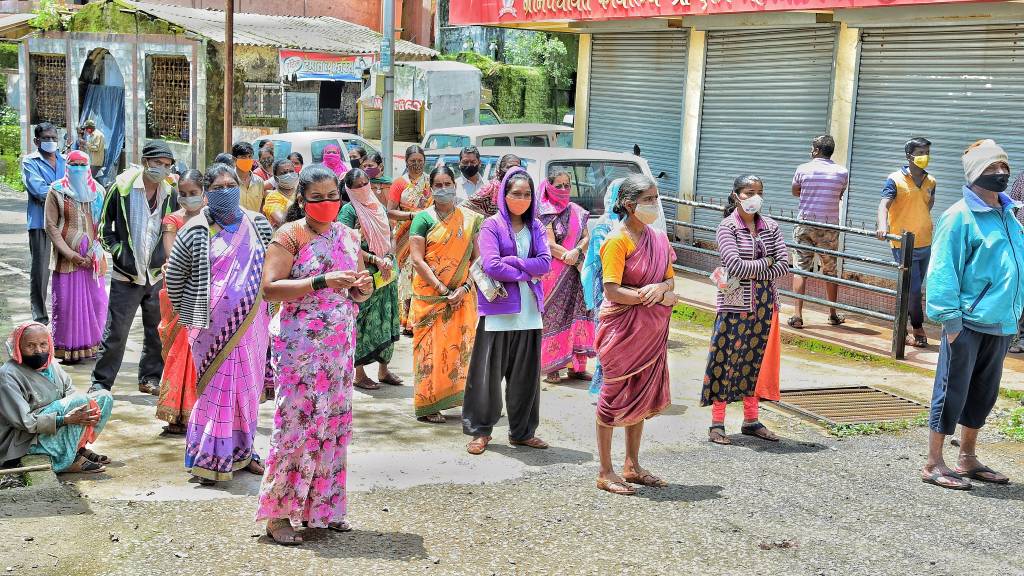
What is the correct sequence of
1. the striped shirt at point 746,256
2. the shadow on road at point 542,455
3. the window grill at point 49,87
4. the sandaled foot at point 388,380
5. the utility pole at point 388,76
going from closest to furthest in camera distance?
the shadow on road at point 542,455
the striped shirt at point 746,256
the sandaled foot at point 388,380
the utility pole at point 388,76
the window grill at point 49,87

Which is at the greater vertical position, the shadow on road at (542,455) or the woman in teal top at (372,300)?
the woman in teal top at (372,300)

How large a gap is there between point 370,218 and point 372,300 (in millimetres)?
1214

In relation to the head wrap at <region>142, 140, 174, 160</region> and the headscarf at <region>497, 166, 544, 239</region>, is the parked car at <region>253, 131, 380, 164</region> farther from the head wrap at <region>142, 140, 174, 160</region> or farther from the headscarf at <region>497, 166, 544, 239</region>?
the headscarf at <region>497, 166, 544, 239</region>

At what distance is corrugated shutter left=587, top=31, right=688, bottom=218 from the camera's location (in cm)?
1605

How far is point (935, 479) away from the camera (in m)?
6.83

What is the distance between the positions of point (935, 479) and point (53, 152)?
748 cm

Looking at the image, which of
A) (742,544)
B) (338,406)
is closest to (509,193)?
(338,406)

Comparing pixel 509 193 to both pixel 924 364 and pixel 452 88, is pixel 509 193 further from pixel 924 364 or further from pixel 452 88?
pixel 452 88

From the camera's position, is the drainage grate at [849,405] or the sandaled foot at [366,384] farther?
the sandaled foot at [366,384]

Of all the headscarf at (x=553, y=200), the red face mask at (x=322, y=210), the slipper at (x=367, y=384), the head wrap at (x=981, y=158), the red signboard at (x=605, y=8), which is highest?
the red signboard at (x=605, y=8)

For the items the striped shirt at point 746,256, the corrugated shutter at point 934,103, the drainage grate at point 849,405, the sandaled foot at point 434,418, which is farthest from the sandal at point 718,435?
the corrugated shutter at point 934,103

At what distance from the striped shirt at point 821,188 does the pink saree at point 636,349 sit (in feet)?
18.4

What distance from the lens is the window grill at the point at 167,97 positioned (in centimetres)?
2453

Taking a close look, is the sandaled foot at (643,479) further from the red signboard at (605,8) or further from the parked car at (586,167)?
the red signboard at (605,8)
